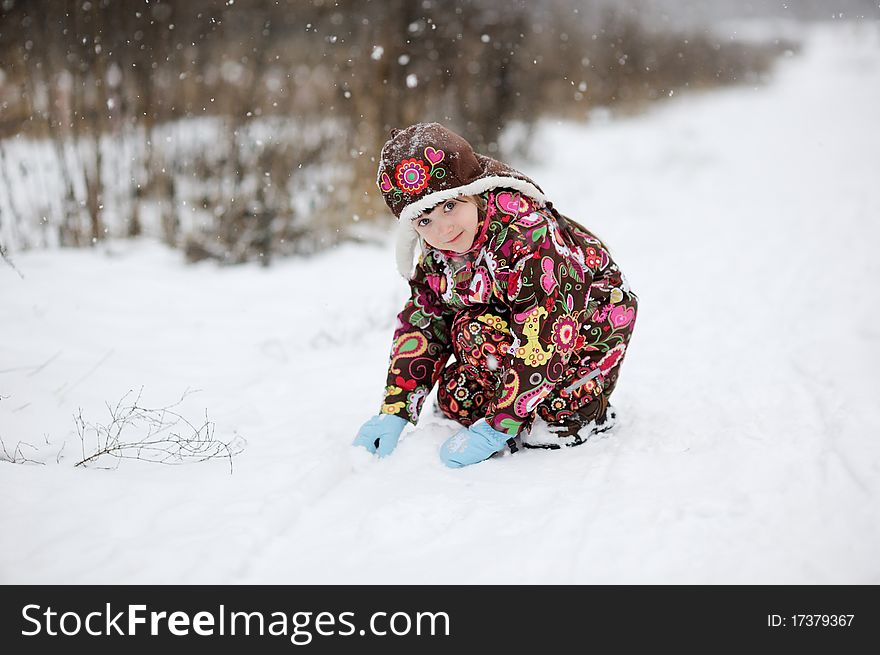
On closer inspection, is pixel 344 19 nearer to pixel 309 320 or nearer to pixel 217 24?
pixel 217 24

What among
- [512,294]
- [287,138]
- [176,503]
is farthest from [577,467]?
[287,138]

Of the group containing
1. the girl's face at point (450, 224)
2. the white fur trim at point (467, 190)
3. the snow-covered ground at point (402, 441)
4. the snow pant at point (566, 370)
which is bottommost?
the snow-covered ground at point (402, 441)

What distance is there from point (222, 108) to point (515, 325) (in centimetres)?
349

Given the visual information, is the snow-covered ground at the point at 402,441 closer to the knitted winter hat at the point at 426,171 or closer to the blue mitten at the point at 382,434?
the blue mitten at the point at 382,434

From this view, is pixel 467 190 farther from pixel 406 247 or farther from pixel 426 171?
pixel 406 247

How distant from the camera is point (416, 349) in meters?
2.13

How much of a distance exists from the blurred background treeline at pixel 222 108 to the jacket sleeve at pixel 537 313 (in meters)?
2.83

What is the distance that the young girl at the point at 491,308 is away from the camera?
1.81 metres

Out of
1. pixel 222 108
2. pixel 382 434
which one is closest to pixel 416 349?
pixel 382 434

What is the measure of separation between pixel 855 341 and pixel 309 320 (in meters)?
2.67

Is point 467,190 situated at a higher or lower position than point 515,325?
higher

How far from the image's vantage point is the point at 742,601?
1.45 m

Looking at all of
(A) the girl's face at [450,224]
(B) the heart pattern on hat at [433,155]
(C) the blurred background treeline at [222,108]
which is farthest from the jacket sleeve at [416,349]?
(C) the blurred background treeline at [222,108]

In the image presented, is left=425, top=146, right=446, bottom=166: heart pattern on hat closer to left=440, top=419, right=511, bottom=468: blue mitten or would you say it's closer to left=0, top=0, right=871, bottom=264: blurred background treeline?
left=440, top=419, right=511, bottom=468: blue mitten
